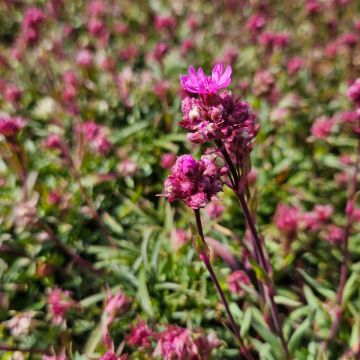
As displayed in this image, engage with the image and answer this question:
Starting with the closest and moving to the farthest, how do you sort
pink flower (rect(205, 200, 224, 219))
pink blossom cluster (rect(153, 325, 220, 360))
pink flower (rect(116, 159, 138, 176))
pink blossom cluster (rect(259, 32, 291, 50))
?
pink blossom cluster (rect(153, 325, 220, 360))
pink flower (rect(205, 200, 224, 219))
pink flower (rect(116, 159, 138, 176))
pink blossom cluster (rect(259, 32, 291, 50))

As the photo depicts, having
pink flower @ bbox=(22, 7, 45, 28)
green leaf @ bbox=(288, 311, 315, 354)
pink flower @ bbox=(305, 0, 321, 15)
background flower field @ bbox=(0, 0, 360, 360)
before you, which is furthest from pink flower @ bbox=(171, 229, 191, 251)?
pink flower @ bbox=(305, 0, 321, 15)

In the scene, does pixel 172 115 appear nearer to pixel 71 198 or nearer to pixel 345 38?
pixel 71 198

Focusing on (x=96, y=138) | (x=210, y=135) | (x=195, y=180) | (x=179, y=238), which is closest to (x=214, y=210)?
(x=179, y=238)

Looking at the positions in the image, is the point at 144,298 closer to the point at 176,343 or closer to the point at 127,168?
the point at 176,343

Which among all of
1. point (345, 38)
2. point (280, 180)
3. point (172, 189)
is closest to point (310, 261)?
point (280, 180)

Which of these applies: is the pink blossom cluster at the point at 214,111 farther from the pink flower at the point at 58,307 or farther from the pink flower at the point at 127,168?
the pink flower at the point at 127,168

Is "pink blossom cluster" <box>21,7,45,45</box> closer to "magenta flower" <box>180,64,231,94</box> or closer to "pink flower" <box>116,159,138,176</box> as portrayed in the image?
"pink flower" <box>116,159,138,176</box>

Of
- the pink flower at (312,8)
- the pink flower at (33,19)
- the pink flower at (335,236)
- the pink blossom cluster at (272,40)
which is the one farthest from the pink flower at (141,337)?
the pink flower at (312,8)

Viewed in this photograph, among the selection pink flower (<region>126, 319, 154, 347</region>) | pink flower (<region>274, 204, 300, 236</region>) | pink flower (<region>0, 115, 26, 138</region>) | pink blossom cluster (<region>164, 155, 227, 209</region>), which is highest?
pink flower (<region>0, 115, 26, 138</region>)
